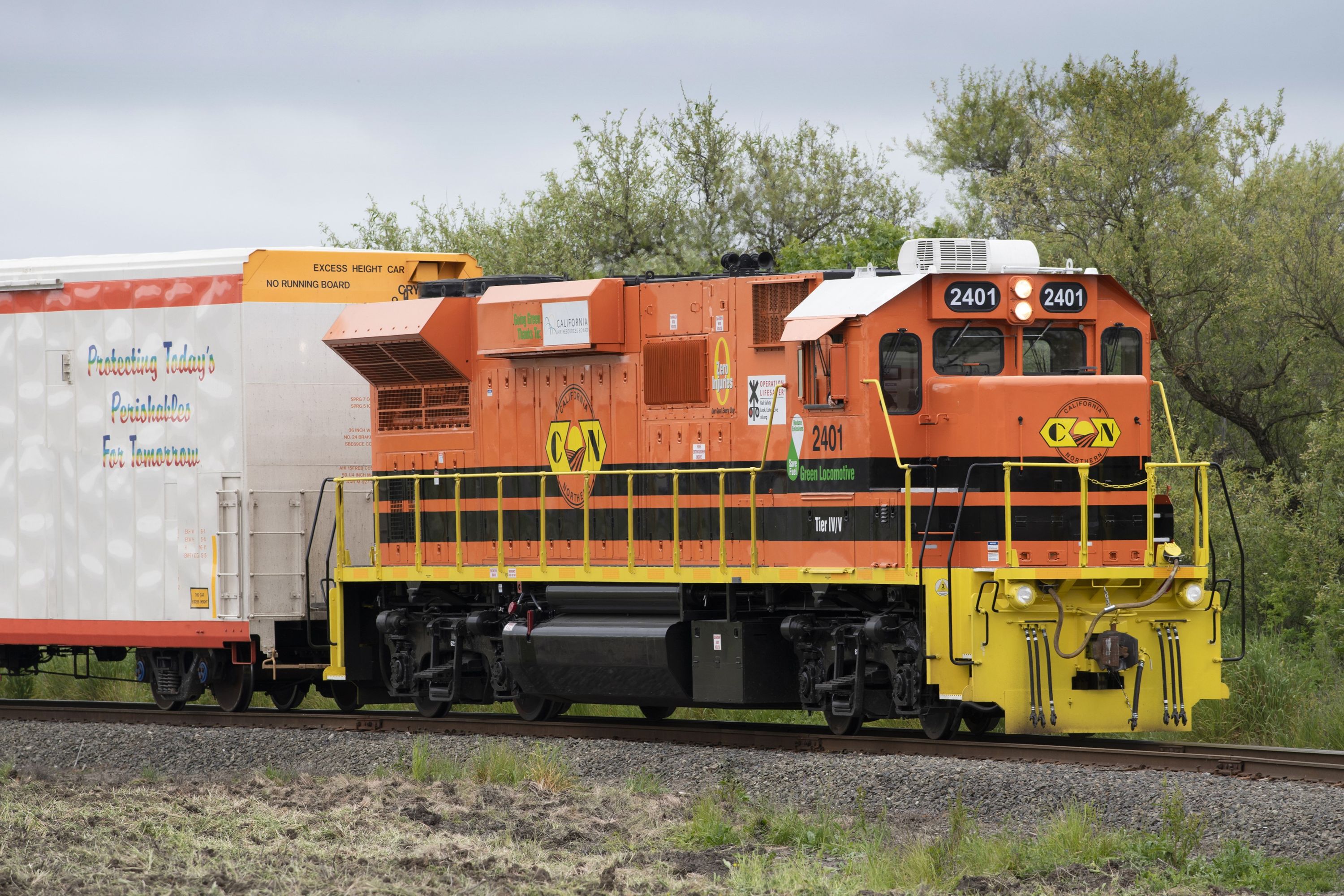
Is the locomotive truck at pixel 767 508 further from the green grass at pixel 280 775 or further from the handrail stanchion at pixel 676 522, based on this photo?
the green grass at pixel 280 775

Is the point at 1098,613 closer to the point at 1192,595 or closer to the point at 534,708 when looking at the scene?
the point at 1192,595

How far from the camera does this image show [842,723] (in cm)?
1312

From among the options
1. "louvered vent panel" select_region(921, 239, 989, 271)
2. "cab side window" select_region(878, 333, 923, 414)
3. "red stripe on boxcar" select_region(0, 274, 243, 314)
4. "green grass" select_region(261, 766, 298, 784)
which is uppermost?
"red stripe on boxcar" select_region(0, 274, 243, 314)

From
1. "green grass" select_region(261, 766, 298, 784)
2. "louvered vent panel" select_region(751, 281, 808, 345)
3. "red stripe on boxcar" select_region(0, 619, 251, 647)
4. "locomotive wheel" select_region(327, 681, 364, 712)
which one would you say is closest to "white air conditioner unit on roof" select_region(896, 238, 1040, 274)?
"louvered vent panel" select_region(751, 281, 808, 345)

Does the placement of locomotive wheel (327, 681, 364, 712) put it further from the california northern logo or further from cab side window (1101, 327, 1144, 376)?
cab side window (1101, 327, 1144, 376)

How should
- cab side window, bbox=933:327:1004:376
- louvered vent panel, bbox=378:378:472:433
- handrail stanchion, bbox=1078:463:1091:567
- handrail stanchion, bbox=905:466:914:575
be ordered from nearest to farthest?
handrail stanchion, bbox=1078:463:1091:567 < handrail stanchion, bbox=905:466:914:575 < cab side window, bbox=933:327:1004:376 < louvered vent panel, bbox=378:378:472:433

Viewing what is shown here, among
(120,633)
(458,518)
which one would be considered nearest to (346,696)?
(120,633)

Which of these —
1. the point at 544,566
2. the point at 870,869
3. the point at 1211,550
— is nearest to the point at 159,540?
the point at 544,566

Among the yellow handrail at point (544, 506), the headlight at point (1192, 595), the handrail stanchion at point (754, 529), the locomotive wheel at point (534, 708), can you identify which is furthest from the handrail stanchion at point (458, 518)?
the headlight at point (1192, 595)

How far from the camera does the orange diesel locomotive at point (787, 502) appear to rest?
40.1 feet

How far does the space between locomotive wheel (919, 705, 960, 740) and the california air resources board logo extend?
372cm

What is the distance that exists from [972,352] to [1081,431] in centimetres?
104

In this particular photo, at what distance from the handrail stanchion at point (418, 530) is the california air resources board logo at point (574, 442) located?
136 cm

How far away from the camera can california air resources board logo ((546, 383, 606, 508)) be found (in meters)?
14.7
